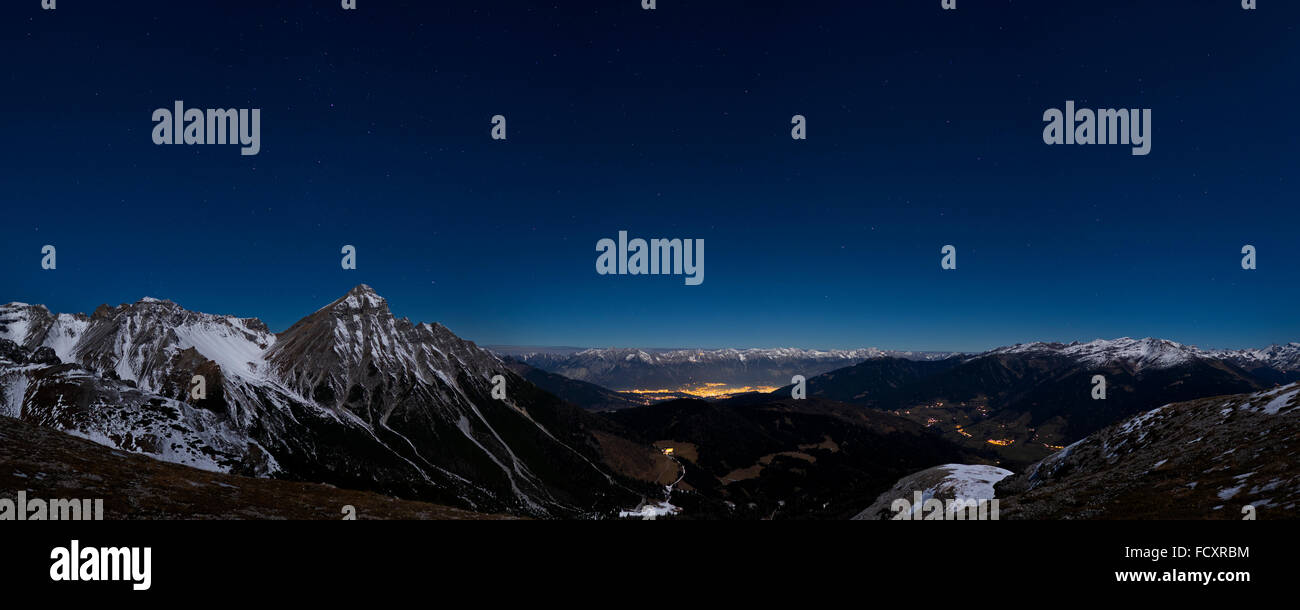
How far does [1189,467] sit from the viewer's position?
1553 inches

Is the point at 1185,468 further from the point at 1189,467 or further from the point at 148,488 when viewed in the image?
the point at 148,488

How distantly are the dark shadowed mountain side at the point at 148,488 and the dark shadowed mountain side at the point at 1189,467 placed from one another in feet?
167

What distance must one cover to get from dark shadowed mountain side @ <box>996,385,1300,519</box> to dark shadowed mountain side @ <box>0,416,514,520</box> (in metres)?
50.9

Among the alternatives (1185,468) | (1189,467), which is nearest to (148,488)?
(1185,468)

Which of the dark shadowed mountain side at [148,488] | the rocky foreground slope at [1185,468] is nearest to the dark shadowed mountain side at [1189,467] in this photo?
the rocky foreground slope at [1185,468]

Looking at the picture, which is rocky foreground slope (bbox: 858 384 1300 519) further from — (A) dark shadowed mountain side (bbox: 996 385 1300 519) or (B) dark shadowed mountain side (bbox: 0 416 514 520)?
(B) dark shadowed mountain side (bbox: 0 416 514 520)

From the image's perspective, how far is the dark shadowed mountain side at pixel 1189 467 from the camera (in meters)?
27.5

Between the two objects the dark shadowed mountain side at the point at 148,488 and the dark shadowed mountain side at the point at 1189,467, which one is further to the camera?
the dark shadowed mountain side at the point at 1189,467

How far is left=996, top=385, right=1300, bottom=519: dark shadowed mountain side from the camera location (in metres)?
27.5

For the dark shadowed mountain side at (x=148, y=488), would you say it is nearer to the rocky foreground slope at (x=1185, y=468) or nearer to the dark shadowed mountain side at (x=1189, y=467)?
the rocky foreground slope at (x=1185, y=468)

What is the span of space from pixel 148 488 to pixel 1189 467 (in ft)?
262

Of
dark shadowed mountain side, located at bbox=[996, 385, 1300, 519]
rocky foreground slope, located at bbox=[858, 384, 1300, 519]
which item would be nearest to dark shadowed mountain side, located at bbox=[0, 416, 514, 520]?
rocky foreground slope, located at bbox=[858, 384, 1300, 519]
